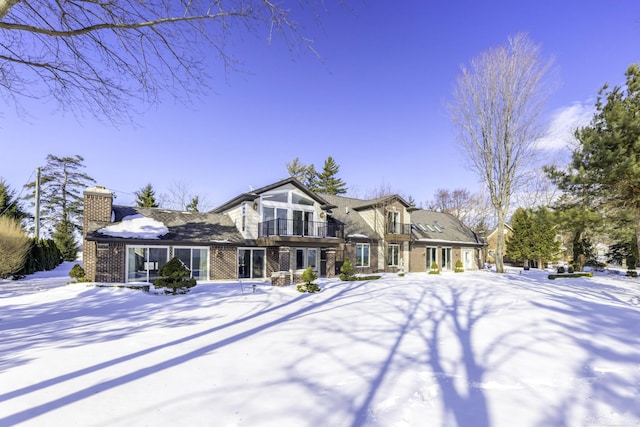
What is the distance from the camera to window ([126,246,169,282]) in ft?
54.2

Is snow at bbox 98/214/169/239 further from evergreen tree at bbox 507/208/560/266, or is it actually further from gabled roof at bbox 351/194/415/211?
evergreen tree at bbox 507/208/560/266

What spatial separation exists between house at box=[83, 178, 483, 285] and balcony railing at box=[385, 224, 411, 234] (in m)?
0.07

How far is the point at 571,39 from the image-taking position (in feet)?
36.7

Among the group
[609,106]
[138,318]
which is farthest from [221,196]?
[609,106]

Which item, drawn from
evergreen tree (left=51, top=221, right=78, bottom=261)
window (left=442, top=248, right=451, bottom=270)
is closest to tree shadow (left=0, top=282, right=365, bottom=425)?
window (left=442, top=248, right=451, bottom=270)

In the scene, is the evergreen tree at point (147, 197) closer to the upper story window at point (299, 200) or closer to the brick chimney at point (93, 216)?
the brick chimney at point (93, 216)

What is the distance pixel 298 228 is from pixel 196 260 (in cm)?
603

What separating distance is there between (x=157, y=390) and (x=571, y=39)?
1498 centimetres

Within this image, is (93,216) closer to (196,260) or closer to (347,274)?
(196,260)

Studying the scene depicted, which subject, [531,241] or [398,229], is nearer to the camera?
[398,229]

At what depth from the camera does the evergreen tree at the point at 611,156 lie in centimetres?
1327

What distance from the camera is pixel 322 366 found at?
513 centimetres

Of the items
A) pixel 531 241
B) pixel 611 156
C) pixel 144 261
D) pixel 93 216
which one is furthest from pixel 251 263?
pixel 531 241

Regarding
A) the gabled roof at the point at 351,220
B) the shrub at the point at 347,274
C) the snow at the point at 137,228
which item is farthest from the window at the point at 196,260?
the gabled roof at the point at 351,220
